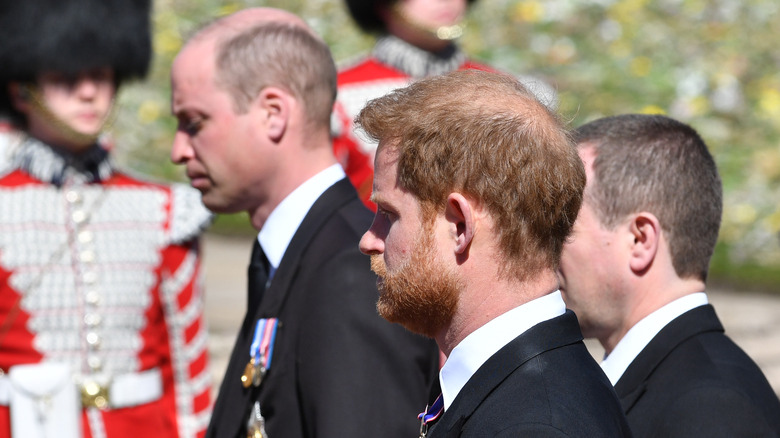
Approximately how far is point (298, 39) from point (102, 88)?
165 cm

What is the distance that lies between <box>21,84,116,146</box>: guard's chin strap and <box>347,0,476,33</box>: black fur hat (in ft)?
5.29

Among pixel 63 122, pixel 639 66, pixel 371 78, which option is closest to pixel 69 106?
pixel 63 122

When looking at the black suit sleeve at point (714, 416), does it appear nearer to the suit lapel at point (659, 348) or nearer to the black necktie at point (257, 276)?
the suit lapel at point (659, 348)

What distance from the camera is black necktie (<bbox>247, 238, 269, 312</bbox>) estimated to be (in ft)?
9.34

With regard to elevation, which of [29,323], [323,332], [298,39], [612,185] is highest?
[298,39]

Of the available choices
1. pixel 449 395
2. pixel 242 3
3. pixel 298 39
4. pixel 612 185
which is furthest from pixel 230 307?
pixel 449 395

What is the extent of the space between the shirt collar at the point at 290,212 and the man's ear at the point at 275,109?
144mm

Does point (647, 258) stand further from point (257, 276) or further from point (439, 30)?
point (439, 30)

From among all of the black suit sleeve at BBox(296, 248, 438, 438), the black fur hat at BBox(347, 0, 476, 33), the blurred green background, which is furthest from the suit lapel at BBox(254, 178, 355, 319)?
the blurred green background

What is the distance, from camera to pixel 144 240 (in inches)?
159

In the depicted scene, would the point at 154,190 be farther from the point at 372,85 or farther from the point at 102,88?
the point at 372,85

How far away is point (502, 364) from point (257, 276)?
49.6 inches

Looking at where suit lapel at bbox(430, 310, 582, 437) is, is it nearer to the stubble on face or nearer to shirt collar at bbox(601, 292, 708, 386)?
the stubble on face

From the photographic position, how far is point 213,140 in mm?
2844
